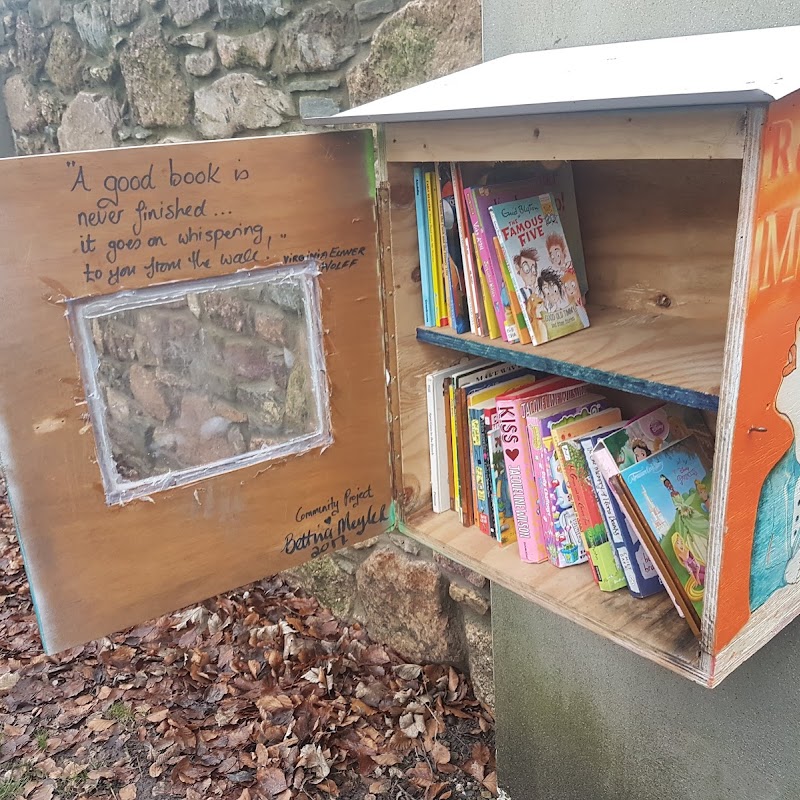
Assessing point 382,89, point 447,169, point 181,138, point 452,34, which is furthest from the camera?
point 181,138

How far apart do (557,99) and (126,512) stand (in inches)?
31.4

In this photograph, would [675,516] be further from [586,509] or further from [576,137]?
[576,137]

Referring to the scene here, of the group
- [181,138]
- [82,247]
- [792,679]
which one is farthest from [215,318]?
[181,138]

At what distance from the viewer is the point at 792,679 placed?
133 cm

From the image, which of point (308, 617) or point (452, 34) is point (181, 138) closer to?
point (452, 34)

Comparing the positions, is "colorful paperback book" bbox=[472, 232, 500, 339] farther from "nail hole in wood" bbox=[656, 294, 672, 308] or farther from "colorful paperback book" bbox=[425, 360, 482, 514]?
"nail hole in wood" bbox=[656, 294, 672, 308]

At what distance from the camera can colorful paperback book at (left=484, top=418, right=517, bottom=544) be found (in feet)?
4.65

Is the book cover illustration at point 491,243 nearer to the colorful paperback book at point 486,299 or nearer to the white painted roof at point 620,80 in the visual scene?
the colorful paperback book at point 486,299

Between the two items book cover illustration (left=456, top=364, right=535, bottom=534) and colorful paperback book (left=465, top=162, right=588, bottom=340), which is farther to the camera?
book cover illustration (left=456, top=364, right=535, bottom=534)

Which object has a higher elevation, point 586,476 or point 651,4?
point 651,4

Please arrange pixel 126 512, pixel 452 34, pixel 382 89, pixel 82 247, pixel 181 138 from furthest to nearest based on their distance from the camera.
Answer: pixel 181 138, pixel 382 89, pixel 452 34, pixel 126 512, pixel 82 247

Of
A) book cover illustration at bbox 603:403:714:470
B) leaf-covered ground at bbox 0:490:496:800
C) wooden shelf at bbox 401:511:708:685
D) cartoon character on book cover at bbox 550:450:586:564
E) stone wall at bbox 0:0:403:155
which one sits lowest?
leaf-covered ground at bbox 0:490:496:800

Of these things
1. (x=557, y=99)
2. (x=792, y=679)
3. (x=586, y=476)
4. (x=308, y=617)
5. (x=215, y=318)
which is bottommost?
(x=308, y=617)

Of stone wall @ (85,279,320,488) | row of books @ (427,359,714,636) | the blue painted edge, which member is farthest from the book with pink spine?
stone wall @ (85,279,320,488)
